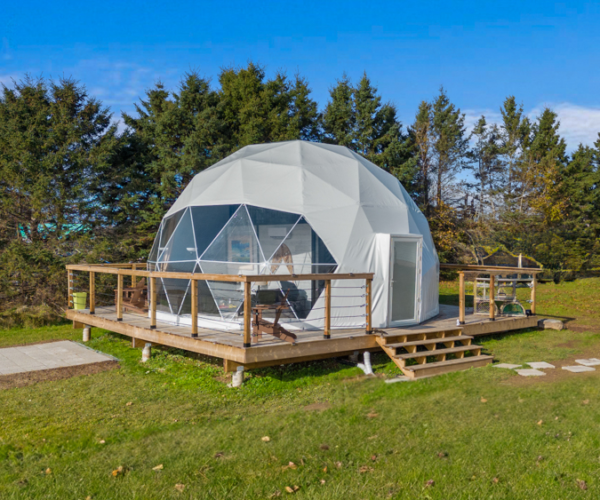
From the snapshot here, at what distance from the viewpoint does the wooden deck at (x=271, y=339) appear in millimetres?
6746

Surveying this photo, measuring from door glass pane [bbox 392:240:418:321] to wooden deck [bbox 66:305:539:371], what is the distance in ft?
1.34

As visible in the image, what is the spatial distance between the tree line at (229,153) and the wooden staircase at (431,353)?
10.1 meters

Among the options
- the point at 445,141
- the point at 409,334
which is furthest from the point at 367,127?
the point at 409,334

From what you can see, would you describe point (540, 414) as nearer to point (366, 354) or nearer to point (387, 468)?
point (387, 468)

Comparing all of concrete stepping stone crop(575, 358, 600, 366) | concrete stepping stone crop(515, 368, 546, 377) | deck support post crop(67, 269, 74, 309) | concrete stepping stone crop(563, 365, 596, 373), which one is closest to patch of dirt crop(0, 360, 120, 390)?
deck support post crop(67, 269, 74, 309)

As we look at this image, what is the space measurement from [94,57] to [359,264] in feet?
36.9

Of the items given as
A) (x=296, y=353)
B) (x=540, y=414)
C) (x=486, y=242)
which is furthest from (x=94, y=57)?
→ (x=486, y=242)

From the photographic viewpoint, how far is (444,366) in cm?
739

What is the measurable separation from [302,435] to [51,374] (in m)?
4.87

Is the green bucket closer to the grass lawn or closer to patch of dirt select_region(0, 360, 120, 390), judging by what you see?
patch of dirt select_region(0, 360, 120, 390)

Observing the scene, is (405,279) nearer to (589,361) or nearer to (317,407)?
(589,361)

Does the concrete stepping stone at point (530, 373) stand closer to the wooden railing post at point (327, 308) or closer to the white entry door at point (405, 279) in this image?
the white entry door at point (405, 279)

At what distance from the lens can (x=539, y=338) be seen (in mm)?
10039

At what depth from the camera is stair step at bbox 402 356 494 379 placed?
7117 mm
